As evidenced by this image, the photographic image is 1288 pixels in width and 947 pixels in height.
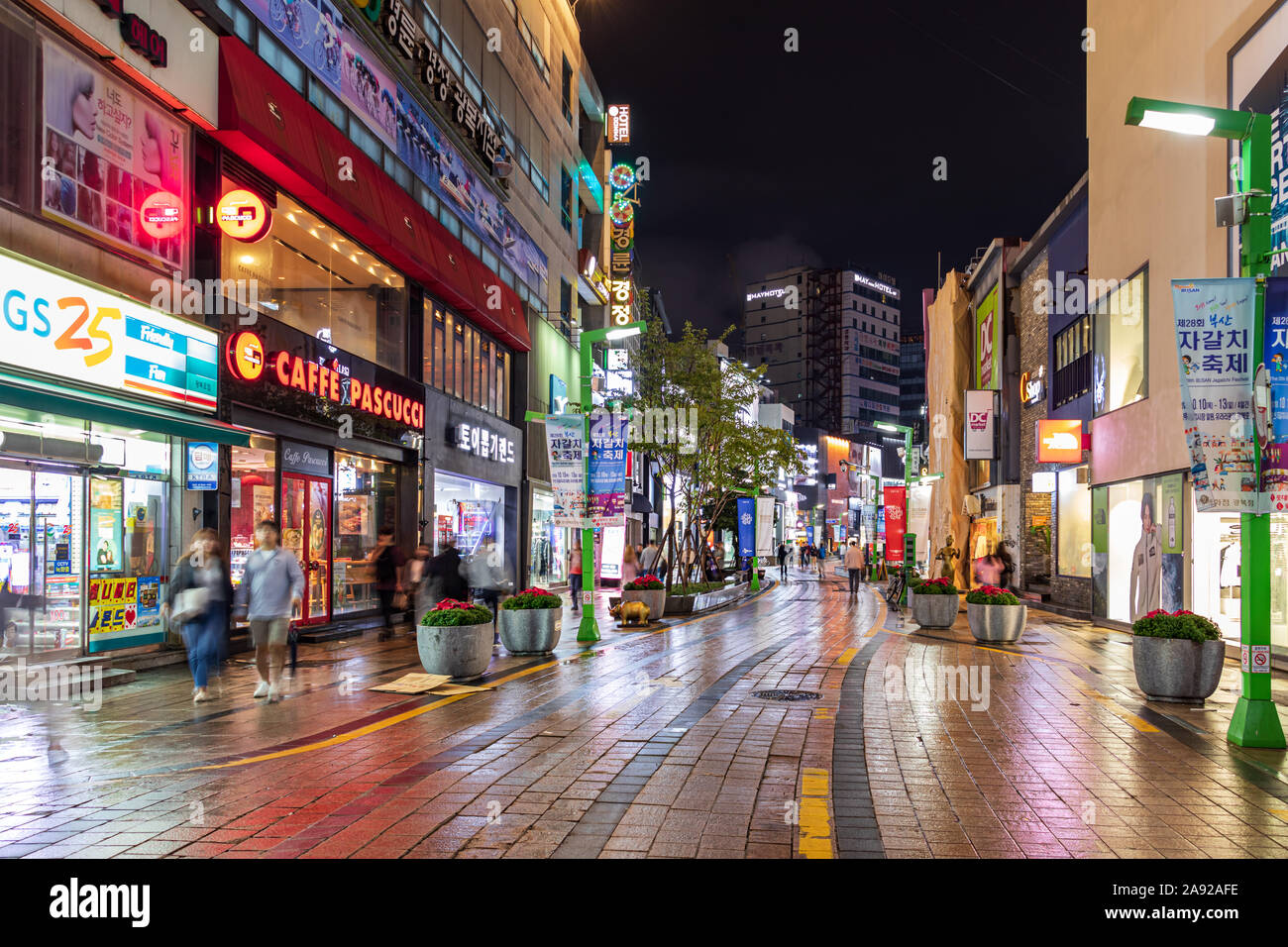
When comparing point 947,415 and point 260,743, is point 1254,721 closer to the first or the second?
point 260,743

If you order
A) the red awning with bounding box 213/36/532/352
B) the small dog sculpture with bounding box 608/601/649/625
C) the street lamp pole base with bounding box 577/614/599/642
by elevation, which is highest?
the red awning with bounding box 213/36/532/352

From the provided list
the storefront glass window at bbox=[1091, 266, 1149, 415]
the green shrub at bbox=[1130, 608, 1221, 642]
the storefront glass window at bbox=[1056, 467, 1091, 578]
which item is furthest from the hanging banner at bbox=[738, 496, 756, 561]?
the green shrub at bbox=[1130, 608, 1221, 642]

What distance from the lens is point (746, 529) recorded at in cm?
4541

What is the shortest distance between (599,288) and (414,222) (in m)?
21.8

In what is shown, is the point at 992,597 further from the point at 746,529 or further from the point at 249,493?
the point at 746,529

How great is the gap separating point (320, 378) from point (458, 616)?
7846mm

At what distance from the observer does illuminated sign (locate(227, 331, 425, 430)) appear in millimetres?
15625

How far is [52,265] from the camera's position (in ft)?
38.0

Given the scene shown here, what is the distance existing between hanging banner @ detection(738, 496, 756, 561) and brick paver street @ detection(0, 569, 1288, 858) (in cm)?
3128

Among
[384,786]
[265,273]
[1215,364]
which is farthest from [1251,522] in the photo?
[265,273]

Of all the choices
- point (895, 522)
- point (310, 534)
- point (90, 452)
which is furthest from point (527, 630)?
point (895, 522)

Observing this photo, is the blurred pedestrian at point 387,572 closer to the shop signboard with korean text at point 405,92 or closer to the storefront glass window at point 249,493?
the storefront glass window at point 249,493

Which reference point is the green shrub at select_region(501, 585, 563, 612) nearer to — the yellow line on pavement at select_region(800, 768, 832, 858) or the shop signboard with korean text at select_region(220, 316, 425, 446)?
the shop signboard with korean text at select_region(220, 316, 425, 446)

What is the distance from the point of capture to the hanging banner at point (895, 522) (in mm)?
42875
